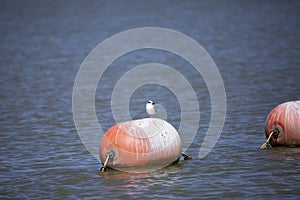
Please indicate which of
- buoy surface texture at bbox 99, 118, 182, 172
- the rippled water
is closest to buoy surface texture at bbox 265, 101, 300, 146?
the rippled water

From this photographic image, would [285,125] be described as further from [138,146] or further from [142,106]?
[142,106]

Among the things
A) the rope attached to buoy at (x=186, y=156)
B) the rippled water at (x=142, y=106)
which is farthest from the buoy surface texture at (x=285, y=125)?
the rope attached to buoy at (x=186, y=156)

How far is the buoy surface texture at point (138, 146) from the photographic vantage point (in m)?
15.9

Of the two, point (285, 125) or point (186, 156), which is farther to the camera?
point (186, 156)

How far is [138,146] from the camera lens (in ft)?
52.1

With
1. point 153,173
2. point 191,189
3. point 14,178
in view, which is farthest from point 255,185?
point 14,178

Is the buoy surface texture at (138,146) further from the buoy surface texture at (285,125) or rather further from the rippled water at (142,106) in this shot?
the buoy surface texture at (285,125)

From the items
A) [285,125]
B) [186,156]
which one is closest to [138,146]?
[186,156]

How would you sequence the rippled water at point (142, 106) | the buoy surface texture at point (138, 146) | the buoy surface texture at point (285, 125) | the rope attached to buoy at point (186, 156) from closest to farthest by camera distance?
the rippled water at point (142, 106) → the buoy surface texture at point (138, 146) → the buoy surface texture at point (285, 125) → the rope attached to buoy at point (186, 156)

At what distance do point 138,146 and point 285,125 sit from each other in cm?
408

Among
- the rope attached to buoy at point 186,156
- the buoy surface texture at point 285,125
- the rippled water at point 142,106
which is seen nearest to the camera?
the rippled water at point 142,106

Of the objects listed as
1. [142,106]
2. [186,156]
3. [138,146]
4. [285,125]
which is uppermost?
[142,106]

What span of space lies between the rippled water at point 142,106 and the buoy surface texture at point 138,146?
0.32 m

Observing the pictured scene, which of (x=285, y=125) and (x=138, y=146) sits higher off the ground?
(x=285, y=125)
